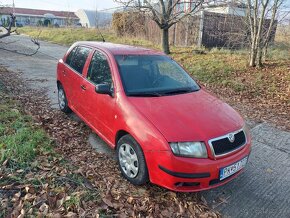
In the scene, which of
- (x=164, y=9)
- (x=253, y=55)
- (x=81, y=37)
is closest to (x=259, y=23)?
(x=253, y=55)

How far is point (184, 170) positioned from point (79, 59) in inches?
123

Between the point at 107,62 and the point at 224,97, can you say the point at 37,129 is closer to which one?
the point at 107,62

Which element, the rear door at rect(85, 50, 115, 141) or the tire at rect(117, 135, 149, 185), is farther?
the rear door at rect(85, 50, 115, 141)

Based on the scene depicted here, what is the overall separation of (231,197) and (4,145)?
3139 millimetres

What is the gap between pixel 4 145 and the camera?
152 inches

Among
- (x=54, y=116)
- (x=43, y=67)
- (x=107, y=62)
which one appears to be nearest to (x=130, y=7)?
(x=43, y=67)

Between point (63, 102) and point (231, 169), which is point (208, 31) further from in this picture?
point (231, 169)

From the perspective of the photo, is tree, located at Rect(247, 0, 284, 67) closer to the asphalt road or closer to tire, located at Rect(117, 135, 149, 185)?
the asphalt road

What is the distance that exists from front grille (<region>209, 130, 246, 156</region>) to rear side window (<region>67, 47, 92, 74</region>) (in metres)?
2.77

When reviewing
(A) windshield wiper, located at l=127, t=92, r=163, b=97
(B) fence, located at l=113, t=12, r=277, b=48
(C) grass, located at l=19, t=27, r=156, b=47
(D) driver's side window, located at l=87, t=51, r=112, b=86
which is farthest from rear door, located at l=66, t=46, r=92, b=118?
(C) grass, located at l=19, t=27, r=156, b=47

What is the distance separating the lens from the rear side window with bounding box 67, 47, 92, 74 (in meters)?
4.84

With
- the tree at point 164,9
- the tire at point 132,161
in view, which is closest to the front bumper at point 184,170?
the tire at point 132,161

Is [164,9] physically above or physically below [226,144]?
above

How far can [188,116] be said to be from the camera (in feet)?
10.8
